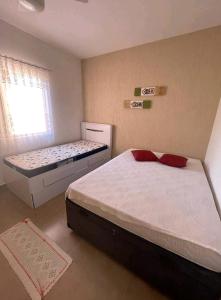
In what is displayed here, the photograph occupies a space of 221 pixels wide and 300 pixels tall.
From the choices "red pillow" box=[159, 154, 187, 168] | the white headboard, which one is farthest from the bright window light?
"red pillow" box=[159, 154, 187, 168]

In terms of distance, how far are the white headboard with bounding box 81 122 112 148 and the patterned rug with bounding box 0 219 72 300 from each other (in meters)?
2.07

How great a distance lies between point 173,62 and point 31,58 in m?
2.31

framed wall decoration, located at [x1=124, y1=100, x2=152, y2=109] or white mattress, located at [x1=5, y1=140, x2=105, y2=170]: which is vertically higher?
framed wall decoration, located at [x1=124, y1=100, x2=152, y2=109]

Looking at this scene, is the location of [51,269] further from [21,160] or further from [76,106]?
[76,106]

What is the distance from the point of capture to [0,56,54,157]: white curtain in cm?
204

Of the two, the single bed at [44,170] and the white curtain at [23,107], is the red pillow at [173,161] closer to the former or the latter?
the single bed at [44,170]

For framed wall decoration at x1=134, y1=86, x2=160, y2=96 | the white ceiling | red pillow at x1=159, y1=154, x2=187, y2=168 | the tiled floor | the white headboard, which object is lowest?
the tiled floor

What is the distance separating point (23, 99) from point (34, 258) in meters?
2.19

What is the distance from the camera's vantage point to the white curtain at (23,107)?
204 centimetres

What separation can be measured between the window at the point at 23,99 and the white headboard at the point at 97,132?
938 millimetres

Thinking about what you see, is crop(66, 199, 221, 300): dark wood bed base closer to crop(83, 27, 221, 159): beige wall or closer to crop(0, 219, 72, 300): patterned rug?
crop(0, 219, 72, 300): patterned rug

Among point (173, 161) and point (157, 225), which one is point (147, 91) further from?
point (157, 225)

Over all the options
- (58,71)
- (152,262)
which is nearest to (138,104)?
(58,71)

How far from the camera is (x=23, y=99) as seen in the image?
2.24m
